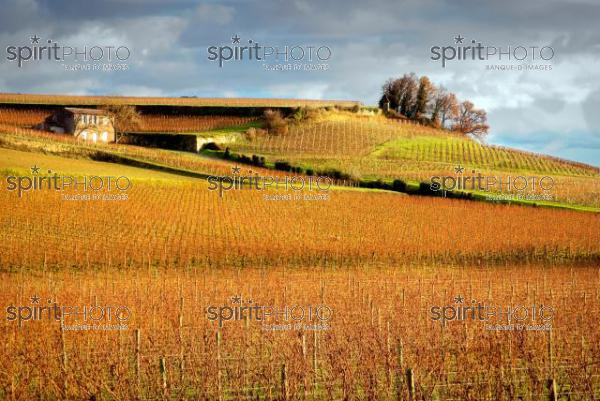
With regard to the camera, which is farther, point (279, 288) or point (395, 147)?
point (395, 147)

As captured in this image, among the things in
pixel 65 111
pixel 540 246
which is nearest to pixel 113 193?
pixel 540 246

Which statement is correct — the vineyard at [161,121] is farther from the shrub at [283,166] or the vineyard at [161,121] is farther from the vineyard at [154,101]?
the shrub at [283,166]

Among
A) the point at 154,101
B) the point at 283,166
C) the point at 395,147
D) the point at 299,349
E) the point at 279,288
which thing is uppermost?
the point at 154,101

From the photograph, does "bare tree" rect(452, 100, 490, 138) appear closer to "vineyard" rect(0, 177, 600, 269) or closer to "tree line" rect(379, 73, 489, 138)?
"tree line" rect(379, 73, 489, 138)

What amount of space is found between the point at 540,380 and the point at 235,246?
21393 millimetres

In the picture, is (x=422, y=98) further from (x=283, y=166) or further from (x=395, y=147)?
(x=283, y=166)

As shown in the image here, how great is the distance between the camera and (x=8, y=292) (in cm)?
2828

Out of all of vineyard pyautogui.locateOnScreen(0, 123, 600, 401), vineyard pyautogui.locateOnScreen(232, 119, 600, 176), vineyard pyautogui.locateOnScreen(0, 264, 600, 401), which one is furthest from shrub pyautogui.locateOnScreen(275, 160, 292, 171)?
vineyard pyautogui.locateOnScreen(0, 264, 600, 401)

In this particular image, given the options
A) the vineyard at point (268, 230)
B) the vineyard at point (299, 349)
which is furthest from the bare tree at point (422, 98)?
the vineyard at point (299, 349)

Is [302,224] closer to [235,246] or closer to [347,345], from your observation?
[235,246]

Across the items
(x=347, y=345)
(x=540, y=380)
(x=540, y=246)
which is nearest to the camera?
(x=540, y=380)

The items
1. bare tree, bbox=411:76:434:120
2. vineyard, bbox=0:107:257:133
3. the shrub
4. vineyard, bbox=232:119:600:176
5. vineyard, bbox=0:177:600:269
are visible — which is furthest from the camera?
bare tree, bbox=411:76:434:120

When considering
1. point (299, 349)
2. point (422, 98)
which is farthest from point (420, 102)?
point (299, 349)

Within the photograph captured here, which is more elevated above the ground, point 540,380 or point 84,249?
point 84,249
